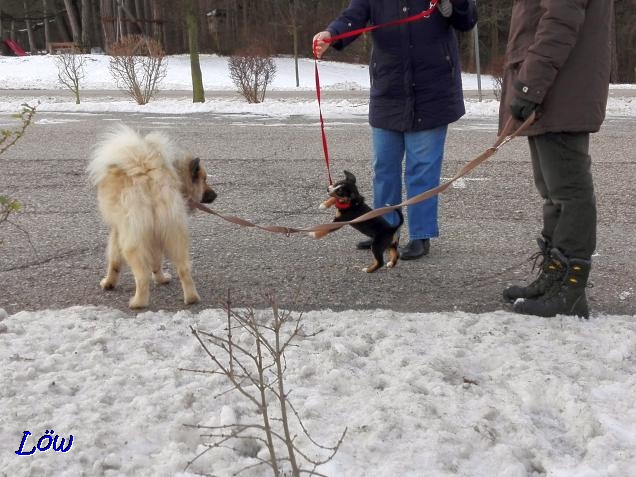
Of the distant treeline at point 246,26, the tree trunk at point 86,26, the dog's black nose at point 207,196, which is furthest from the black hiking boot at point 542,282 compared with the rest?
the tree trunk at point 86,26

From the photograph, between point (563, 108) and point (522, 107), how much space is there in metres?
0.21

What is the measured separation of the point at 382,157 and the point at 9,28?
49.7 m

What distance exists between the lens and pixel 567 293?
3.83 m

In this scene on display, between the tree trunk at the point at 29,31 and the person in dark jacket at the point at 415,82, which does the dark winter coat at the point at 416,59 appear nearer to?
the person in dark jacket at the point at 415,82

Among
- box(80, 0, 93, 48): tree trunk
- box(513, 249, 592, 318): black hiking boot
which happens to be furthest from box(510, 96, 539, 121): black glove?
box(80, 0, 93, 48): tree trunk

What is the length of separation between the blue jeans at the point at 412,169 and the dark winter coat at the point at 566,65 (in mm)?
1395

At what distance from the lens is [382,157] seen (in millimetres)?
5273

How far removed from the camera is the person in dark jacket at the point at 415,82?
196 inches

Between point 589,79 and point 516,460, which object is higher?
point 589,79

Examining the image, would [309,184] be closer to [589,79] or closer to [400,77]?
[400,77]

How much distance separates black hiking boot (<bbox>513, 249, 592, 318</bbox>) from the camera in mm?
3822

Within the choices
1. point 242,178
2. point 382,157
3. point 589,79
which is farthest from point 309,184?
point 589,79

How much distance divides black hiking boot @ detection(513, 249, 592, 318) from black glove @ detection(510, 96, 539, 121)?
813 millimetres

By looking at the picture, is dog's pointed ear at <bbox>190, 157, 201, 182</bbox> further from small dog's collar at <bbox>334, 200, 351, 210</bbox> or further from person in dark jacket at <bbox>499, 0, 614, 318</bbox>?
person in dark jacket at <bbox>499, 0, 614, 318</bbox>
